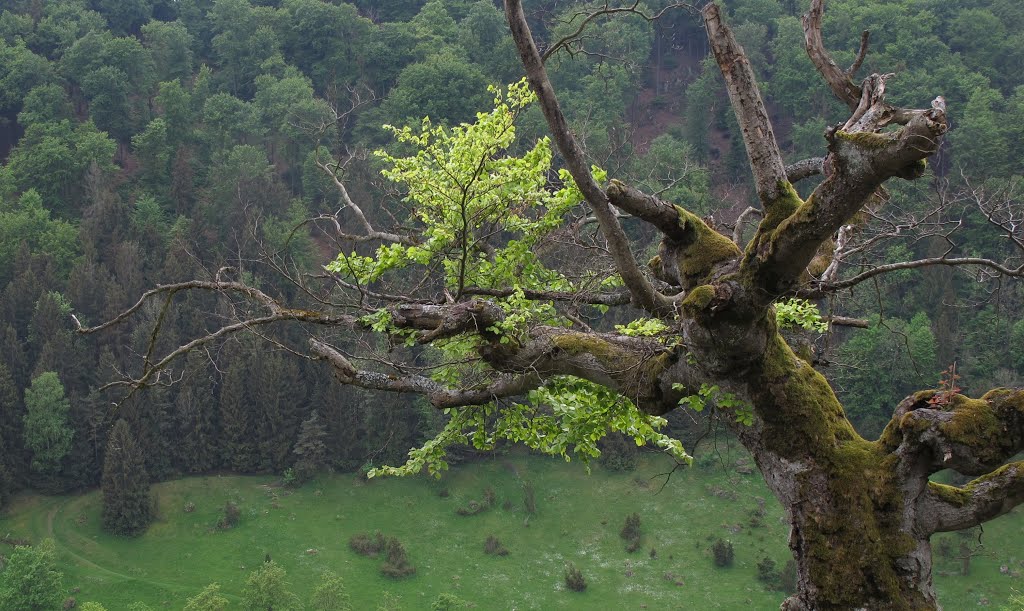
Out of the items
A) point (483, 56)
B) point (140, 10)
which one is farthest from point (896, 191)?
point (140, 10)

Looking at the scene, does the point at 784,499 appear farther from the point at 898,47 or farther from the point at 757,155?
the point at 898,47

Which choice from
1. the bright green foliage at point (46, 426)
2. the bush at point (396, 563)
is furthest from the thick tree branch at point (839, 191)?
the bright green foliage at point (46, 426)

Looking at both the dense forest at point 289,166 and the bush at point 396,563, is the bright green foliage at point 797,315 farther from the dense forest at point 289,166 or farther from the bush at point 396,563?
the bush at point 396,563

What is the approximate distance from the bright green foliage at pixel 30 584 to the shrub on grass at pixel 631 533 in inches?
919

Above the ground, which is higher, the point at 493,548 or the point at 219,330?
the point at 219,330

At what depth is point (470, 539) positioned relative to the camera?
42281 mm

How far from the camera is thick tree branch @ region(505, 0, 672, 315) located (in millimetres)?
5562

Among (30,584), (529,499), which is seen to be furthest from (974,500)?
(529,499)

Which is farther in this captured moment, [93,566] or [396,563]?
[93,566]

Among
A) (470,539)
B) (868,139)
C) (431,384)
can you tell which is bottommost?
(470,539)

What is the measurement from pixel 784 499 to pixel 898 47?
6616cm

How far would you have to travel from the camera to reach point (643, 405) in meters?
8.08

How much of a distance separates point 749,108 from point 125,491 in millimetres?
43385

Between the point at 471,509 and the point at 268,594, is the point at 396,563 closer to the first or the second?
the point at 471,509
